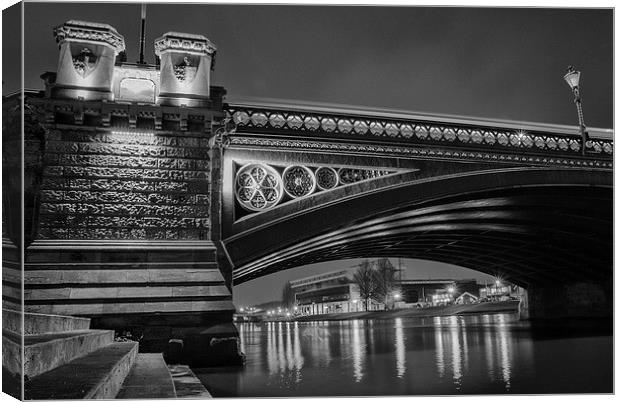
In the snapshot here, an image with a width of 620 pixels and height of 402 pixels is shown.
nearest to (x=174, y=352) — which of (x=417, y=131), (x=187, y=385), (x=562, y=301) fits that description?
(x=187, y=385)

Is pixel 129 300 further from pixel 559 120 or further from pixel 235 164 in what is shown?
pixel 559 120

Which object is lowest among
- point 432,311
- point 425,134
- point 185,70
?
point 432,311

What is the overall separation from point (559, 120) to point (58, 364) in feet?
30.6

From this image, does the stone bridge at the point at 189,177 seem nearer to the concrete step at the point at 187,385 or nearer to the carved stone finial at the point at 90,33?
the carved stone finial at the point at 90,33

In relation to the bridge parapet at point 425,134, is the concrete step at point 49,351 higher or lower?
lower

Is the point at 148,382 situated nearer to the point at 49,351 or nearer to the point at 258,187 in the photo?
the point at 49,351

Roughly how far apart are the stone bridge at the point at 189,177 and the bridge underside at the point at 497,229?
84 millimetres

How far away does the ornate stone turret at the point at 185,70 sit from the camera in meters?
8.88

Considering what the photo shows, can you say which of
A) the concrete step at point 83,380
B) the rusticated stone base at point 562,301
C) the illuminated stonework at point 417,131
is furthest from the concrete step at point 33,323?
the rusticated stone base at point 562,301

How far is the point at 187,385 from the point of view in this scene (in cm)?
600

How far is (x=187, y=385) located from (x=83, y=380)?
2.31m

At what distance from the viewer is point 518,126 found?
11273 mm

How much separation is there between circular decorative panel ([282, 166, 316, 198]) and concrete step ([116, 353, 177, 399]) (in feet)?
13.7

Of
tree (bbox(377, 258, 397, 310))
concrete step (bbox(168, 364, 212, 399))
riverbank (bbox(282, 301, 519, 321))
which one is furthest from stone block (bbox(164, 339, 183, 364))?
riverbank (bbox(282, 301, 519, 321))
